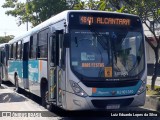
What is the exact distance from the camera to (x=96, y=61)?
888 centimetres

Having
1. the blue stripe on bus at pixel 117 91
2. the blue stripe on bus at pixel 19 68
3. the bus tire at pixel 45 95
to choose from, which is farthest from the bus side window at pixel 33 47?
the blue stripe on bus at pixel 117 91

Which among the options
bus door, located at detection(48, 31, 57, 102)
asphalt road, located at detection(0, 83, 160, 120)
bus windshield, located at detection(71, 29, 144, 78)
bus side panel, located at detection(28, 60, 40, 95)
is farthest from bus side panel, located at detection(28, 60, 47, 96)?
bus windshield, located at detection(71, 29, 144, 78)

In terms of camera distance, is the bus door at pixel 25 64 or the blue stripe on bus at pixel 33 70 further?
the bus door at pixel 25 64

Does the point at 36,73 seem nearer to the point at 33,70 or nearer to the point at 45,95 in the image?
the point at 33,70

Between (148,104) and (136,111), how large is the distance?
4.44 ft

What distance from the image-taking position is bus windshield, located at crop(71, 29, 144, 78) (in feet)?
29.0

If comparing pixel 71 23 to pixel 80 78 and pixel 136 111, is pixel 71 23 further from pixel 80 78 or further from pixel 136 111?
pixel 136 111

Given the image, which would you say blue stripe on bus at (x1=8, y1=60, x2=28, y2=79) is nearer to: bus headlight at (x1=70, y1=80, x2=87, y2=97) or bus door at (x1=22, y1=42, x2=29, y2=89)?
bus door at (x1=22, y1=42, x2=29, y2=89)

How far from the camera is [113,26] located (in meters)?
9.32

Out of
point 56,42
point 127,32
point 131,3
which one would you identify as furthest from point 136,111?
point 131,3

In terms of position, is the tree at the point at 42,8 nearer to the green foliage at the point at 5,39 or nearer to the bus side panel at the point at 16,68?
the bus side panel at the point at 16,68

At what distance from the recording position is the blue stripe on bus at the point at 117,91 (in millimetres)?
8766

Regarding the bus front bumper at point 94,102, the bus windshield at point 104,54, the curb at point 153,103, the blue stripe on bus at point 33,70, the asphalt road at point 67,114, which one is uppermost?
the bus windshield at point 104,54

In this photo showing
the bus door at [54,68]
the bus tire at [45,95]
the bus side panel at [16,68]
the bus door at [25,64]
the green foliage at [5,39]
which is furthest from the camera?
the green foliage at [5,39]
